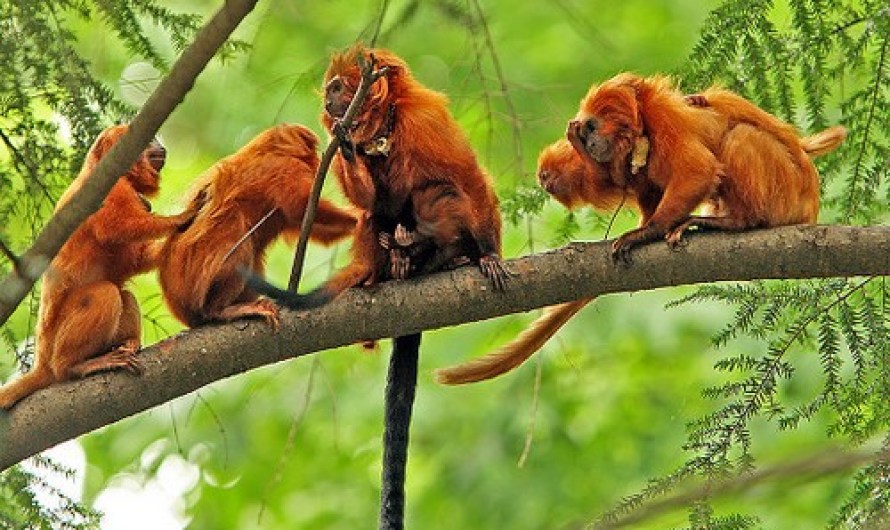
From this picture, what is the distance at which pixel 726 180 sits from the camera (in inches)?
196

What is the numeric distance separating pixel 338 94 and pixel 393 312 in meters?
1.17

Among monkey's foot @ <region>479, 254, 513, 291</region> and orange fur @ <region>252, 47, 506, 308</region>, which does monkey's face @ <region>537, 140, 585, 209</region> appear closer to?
orange fur @ <region>252, 47, 506, 308</region>

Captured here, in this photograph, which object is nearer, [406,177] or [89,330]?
[89,330]

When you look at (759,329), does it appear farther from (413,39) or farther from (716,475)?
(413,39)

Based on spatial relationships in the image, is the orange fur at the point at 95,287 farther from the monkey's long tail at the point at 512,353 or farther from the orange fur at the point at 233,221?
the monkey's long tail at the point at 512,353

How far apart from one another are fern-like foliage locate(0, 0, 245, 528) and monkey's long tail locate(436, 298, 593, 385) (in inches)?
56.9

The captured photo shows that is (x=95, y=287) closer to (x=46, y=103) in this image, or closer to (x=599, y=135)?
(x=46, y=103)

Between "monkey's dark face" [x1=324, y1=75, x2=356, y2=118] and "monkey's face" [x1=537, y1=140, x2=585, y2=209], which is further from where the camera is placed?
"monkey's face" [x1=537, y1=140, x2=585, y2=209]

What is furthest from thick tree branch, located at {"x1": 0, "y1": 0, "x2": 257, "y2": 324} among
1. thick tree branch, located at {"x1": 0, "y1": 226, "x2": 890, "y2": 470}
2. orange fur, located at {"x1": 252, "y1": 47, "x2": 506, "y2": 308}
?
orange fur, located at {"x1": 252, "y1": 47, "x2": 506, "y2": 308}

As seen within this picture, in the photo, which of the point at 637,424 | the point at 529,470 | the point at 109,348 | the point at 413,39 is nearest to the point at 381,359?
the point at 529,470

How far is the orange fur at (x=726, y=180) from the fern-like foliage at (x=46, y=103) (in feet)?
5.02

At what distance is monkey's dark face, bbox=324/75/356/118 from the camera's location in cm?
512

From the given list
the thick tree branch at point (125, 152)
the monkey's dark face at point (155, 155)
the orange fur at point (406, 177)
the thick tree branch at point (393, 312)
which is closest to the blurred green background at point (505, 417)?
the monkey's dark face at point (155, 155)

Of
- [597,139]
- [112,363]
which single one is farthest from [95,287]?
[597,139]
